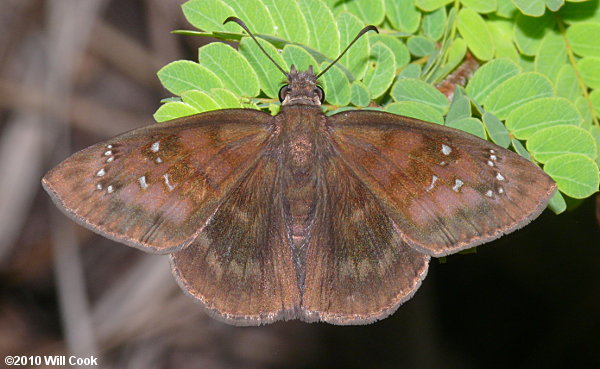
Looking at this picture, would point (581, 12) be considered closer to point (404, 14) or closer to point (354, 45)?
point (404, 14)

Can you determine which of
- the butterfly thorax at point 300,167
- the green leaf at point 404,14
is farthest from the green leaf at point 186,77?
the green leaf at point 404,14

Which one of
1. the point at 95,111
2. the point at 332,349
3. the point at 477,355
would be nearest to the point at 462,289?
the point at 477,355

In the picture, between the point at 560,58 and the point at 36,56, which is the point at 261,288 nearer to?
the point at 560,58

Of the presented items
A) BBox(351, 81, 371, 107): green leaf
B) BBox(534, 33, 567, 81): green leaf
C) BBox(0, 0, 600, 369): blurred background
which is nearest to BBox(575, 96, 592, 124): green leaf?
BBox(534, 33, 567, 81): green leaf

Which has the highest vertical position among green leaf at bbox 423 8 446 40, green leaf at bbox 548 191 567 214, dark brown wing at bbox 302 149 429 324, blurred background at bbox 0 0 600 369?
green leaf at bbox 423 8 446 40

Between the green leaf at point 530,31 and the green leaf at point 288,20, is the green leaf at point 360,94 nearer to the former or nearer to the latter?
the green leaf at point 288,20

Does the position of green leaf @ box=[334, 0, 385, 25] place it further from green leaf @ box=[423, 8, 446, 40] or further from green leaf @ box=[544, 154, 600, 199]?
green leaf @ box=[544, 154, 600, 199]

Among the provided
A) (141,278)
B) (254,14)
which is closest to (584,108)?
(254,14)
